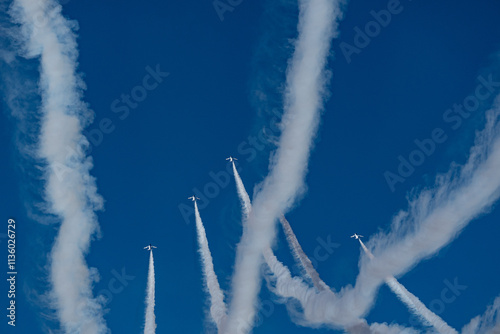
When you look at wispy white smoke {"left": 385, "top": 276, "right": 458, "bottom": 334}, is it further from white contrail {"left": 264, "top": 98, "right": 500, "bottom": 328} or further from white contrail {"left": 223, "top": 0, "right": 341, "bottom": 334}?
white contrail {"left": 223, "top": 0, "right": 341, "bottom": 334}

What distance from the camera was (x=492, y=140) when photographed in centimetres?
2347

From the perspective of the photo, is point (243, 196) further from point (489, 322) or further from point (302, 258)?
point (489, 322)

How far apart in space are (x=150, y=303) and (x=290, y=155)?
1640 cm

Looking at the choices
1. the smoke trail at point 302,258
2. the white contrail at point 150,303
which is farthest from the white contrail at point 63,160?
the smoke trail at point 302,258

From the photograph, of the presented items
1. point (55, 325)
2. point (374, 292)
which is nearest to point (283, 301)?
point (374, 292)

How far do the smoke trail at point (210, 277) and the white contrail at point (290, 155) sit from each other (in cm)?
96

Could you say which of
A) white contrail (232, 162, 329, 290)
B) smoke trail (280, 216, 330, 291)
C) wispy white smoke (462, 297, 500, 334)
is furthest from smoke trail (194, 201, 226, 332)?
wispy white smoke (462, 297, 500, 334)

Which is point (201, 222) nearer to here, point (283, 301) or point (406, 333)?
point (283, 301)

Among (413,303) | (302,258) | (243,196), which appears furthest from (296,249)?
(413,303)

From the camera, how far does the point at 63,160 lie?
31.3m

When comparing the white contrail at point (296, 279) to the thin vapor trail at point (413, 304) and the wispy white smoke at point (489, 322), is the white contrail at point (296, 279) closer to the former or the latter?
the thin vapor trail at point (413, 304)

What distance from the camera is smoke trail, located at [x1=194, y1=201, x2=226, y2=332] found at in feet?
117

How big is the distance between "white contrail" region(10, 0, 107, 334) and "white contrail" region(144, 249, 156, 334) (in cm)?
358

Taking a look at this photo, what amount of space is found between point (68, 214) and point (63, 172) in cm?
342
